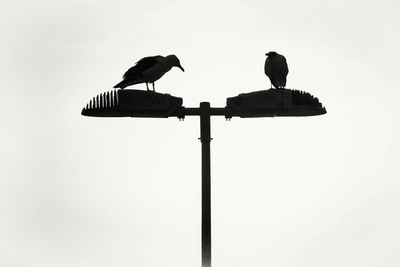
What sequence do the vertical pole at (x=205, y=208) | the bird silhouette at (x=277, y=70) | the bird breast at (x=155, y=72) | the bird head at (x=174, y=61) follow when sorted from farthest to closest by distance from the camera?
the bird silhouette at (x=277, y=70) < the bird head at (x=174, y=61) < the bird breast at (x=155, y=72) < the vertical pole at (x=205, y=208)

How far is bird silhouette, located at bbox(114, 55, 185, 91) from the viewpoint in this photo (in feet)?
15.0

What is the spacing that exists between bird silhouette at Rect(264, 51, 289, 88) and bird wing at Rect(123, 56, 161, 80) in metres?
1.14

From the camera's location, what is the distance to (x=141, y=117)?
399 centimetres

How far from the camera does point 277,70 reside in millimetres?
5027

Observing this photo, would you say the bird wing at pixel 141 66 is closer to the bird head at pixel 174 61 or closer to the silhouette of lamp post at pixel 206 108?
the bird head at pixel 174 61

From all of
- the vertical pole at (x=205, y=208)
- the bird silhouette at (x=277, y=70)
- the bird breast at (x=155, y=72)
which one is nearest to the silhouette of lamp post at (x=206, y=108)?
the vertical pole at (x=205, y=208)

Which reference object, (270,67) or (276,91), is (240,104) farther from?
(270,67)

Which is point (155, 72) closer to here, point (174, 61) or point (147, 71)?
point (147, 71)

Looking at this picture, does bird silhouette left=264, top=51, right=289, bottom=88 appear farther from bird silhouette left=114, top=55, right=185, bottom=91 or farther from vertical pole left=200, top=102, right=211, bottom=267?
vertical pole left=200, top=102, right=211, bottom=267

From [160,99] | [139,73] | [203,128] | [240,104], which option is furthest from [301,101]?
[139,73]

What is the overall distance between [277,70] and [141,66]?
1.34 meters

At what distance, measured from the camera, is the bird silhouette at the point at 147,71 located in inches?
180

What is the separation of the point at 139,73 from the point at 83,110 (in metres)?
0.82

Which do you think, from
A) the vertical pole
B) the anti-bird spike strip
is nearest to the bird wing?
the anti-bird spike strip
